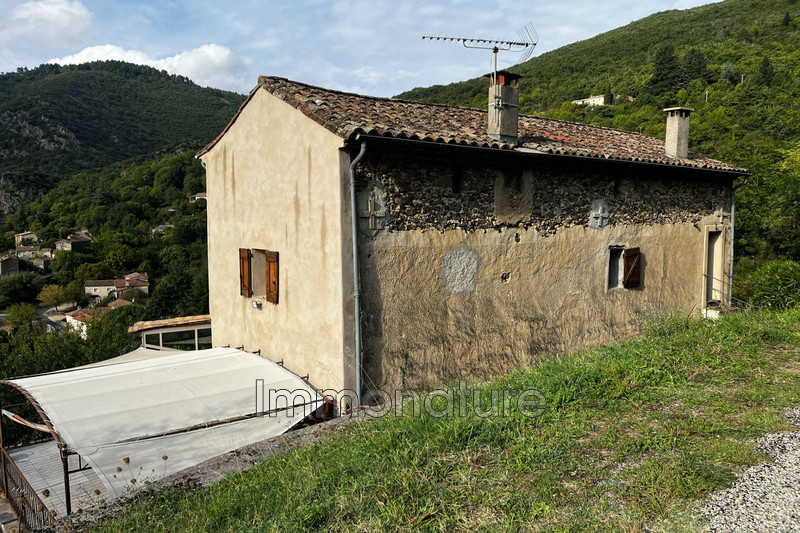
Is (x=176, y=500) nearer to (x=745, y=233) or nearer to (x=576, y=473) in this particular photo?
(x=576, y=473)

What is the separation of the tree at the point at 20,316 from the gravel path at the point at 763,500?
5527 centimetres

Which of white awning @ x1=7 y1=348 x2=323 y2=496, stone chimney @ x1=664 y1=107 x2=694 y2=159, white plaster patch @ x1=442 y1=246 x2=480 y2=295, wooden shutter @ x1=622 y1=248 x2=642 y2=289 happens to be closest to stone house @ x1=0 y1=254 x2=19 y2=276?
white awning @ x1=7 y1=348 x2=323 y2=496

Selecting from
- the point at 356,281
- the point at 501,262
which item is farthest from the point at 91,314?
the point at 501,262

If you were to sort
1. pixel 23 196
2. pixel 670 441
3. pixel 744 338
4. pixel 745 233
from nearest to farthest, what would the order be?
pixel 670 441
pixel 744 338
pixel 745 233
pixel 23 196

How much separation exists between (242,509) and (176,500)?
2.64ft

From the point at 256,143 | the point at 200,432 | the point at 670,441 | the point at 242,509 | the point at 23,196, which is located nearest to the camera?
the point at 242,509

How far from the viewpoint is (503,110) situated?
27.9ft

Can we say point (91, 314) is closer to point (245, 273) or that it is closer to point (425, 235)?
point (245, 273)

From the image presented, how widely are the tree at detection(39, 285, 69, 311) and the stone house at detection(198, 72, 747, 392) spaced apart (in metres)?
54.7

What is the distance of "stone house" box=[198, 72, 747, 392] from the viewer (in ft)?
22.5

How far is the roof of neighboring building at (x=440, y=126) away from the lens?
22.2ft

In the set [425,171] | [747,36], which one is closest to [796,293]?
[425,171]

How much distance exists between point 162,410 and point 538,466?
460 centimetres

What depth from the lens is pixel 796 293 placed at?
10.4 meters
